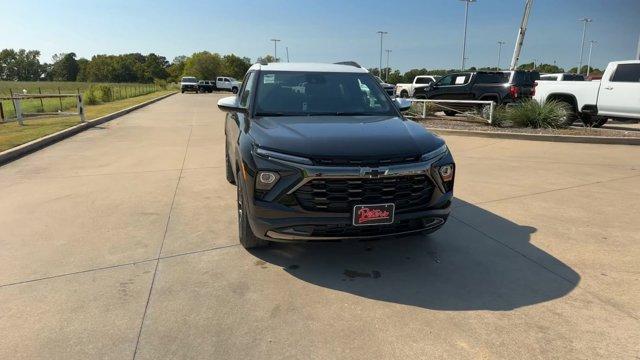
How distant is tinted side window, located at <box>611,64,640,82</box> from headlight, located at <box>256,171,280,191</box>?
38.4 ft

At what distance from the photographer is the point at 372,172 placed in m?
3.27

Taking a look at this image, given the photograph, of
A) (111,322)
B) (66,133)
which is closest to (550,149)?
(111,322)

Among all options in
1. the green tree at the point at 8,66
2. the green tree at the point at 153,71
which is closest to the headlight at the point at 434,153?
the green tree at the point at 153,71

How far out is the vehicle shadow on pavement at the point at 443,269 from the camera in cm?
335

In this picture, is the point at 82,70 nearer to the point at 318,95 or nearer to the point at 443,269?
the point at 318,95

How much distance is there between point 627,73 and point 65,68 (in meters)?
A: 176

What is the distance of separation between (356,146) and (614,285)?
2291 mm

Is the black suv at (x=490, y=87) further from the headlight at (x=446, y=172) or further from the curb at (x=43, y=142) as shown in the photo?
the headlight at (x=446, y=172)

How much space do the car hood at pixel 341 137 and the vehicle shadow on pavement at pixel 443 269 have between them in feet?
3.32

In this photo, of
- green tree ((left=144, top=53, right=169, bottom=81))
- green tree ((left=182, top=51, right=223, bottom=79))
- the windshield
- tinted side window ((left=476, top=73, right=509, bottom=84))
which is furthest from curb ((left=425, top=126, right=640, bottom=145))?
green tree ((left=144, top=53, right=169, bottom=81))

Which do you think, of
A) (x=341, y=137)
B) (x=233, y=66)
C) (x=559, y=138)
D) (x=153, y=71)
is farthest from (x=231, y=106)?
(x=153, y=71)

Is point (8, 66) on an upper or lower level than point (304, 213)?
upper

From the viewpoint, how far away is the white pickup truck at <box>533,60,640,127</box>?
11.3 m

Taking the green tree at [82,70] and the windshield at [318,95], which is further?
the green tree at [82,70]
